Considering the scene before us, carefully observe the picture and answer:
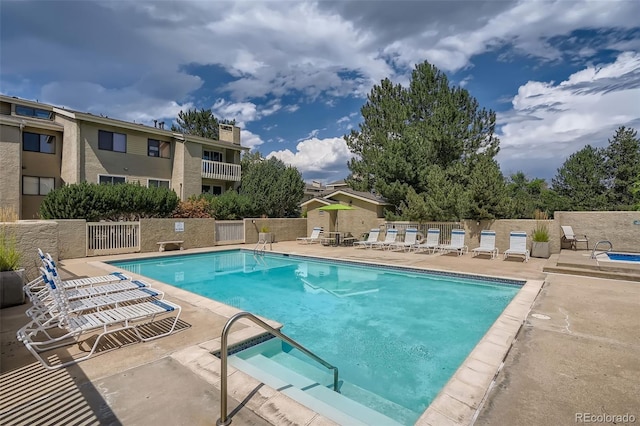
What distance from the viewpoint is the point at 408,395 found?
13.6 ft

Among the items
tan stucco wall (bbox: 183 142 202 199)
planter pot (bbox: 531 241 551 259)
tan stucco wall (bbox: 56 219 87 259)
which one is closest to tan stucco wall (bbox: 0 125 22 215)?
tan stucco wall (bbox: 56 219 87 259)

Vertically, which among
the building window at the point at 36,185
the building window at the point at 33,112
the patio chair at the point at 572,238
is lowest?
the patio chair at the point at 572,238

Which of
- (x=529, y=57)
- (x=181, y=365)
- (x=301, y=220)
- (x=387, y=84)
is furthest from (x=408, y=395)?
(x=387, y=84)

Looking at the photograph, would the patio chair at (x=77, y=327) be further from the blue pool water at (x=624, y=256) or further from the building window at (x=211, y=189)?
the building window at (x=211, y=189)

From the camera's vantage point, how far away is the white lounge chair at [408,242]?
15844 millimetres

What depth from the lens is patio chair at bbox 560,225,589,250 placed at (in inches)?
543

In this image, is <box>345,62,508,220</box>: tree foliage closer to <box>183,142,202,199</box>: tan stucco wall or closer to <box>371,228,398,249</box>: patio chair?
<box>371,228,398,249</box>: patio chair

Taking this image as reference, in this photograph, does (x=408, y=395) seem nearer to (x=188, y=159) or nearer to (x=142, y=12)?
(x=142, y=12)

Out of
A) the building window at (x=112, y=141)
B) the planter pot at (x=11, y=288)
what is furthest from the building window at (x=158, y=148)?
the planter pot at (x=11, y=288)

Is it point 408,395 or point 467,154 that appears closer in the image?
point 408,395

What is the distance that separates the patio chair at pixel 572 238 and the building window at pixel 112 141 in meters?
24.6

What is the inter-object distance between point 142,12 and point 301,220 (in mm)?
15179

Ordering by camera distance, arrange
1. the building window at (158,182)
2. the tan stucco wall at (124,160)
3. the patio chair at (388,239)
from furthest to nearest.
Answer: the building window at (158,182) < the tan stucco wall at (124,160) < the patio chair at (388,239)

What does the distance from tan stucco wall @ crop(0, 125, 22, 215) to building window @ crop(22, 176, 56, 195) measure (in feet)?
4.18
